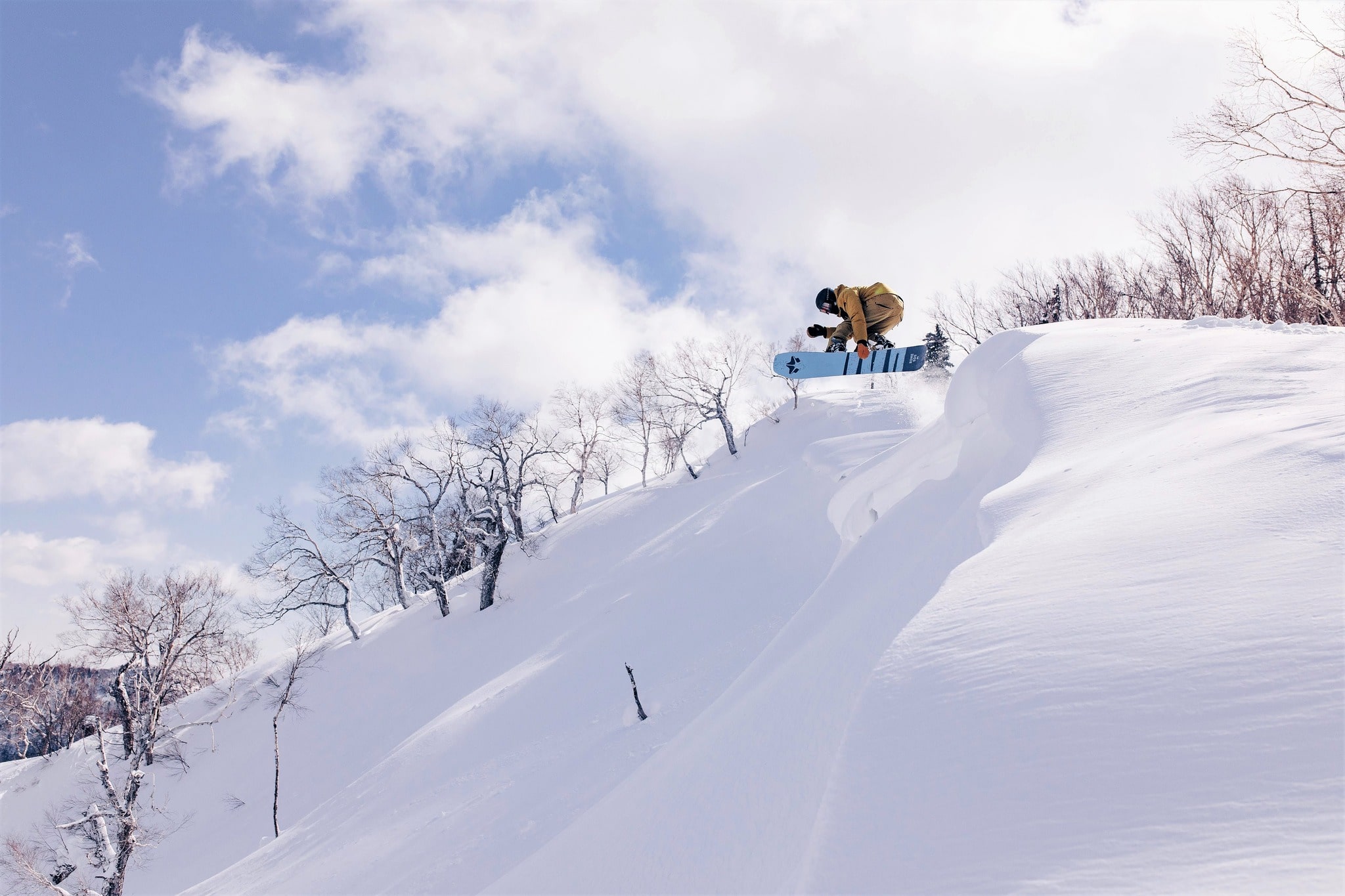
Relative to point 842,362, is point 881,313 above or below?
above

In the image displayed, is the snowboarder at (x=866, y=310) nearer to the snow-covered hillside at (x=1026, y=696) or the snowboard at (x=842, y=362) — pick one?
the snow-covered hillside at (x=1026, y=696)

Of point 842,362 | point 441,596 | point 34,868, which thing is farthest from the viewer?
point 441,596

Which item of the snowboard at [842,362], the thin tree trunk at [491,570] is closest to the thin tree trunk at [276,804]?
the thin tree trunk at [491,570]

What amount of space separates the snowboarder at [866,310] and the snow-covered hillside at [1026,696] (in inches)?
68.9

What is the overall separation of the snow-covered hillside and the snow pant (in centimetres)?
169

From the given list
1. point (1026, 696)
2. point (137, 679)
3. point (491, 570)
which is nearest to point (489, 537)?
point (491, 570)

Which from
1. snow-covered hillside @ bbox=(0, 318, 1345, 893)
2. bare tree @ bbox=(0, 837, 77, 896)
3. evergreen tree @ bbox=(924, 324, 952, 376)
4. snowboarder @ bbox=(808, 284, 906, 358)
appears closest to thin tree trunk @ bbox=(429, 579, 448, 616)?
snow-covered hillside @ bbox=(0, 318, 1345, 893)

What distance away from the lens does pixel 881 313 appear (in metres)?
9.29

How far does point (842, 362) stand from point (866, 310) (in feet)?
16.5

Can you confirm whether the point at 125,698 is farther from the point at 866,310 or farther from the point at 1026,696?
the point at 1026,696

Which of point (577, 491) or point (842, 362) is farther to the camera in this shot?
point (577, 491)

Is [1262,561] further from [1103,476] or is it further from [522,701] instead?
[522,701]

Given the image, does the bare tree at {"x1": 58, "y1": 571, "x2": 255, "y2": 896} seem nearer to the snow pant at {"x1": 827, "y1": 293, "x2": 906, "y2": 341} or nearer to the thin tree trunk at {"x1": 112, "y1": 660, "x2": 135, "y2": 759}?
the thin tree trunk at {"x1": 112, "y1": 660, "x2": 135, "y2": 759}

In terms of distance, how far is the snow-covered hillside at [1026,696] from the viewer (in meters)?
2.10
